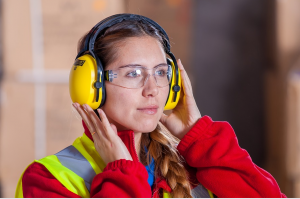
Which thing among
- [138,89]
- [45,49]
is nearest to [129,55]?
[138,89]

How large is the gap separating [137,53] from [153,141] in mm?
322

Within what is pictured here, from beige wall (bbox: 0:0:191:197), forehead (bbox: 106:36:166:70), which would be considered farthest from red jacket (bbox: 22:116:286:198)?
beige wall (bbox: 0:0:191:197)

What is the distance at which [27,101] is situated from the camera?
277cm

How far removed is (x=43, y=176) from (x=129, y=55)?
1.37 ft

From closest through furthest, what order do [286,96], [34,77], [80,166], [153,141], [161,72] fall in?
[80,166], [161,72], [153,141], [34,77], [286,96]

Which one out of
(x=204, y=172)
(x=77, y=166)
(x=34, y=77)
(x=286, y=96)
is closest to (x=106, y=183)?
(x=77, y=166)

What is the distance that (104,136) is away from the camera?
1211 millimetres

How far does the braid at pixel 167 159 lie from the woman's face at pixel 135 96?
0.48 ft

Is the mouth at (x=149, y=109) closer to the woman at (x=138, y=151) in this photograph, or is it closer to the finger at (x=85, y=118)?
the woman at (x=138, y=151)

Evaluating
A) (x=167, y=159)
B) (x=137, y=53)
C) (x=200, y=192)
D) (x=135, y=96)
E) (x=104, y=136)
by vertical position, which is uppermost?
(x=137, y=53)

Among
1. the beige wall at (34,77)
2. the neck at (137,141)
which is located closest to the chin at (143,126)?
the neck at (137,141)

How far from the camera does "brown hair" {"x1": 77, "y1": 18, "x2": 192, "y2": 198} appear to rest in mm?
1280

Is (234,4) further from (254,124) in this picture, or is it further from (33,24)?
(33,24)

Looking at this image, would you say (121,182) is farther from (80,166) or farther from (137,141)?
(137,141)
